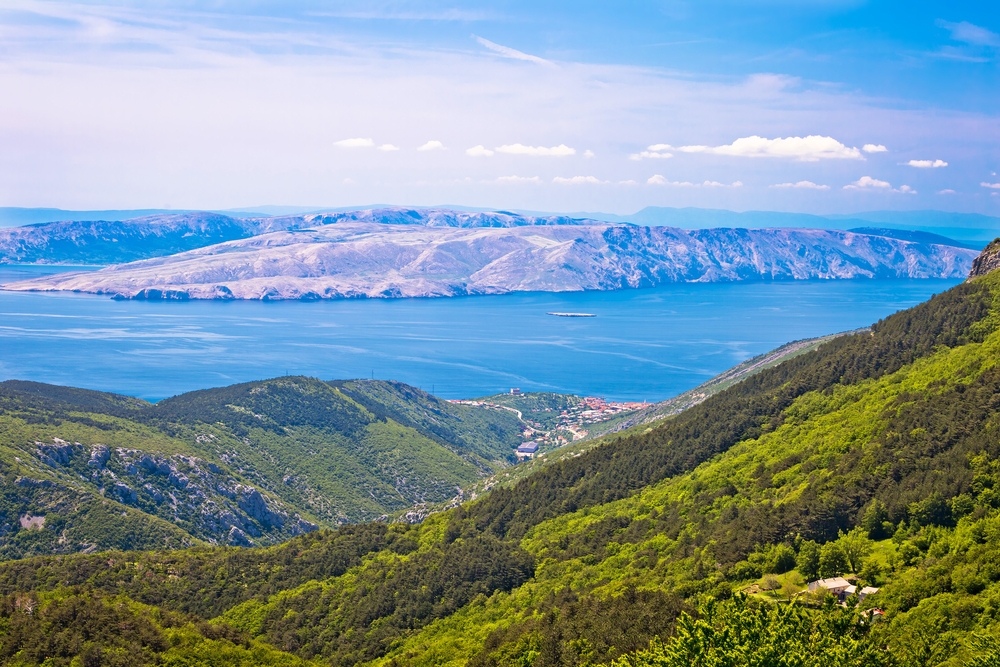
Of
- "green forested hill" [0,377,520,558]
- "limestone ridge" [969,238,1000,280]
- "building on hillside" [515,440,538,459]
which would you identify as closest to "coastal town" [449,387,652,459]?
"building on hillside" [515,440,538,459]

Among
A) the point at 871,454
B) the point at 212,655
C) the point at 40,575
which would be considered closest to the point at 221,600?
the point at 40,575

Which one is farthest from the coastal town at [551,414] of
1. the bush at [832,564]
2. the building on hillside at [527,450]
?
the bush at [832,564]

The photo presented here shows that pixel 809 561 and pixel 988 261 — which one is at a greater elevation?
pixel 988 261

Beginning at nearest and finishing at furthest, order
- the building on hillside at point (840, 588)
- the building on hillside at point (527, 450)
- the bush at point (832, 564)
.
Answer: the building on hillside at point (840, 588), the bush at point (832, 564), the building on hillside at point (527, 450)

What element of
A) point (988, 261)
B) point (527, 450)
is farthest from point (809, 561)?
point (527, 450)

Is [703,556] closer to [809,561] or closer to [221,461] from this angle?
[809,561]

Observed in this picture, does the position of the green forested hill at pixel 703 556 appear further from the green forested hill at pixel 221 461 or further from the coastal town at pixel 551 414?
the coastal town at pixel 551 414
